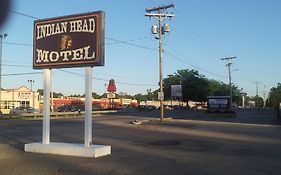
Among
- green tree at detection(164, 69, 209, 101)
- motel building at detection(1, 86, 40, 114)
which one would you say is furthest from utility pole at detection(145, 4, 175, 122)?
green tree at detection(164, 69, 209, 101)

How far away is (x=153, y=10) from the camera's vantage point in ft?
156

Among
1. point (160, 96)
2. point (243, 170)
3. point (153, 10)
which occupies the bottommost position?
point (243, 170)

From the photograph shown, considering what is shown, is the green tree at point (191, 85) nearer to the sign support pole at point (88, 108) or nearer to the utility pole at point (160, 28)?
the utility pole at point (160, 28)

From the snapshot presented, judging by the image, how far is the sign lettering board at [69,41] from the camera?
14.8 metres

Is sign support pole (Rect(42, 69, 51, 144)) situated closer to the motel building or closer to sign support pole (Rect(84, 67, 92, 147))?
sign support pole (Rect(84, 67, 92, 147))

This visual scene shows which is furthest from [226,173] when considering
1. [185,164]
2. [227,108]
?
[227,108]

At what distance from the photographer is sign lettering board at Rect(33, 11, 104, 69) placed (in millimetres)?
14828

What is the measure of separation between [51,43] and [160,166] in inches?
242

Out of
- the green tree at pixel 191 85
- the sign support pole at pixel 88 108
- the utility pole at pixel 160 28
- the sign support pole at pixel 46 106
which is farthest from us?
the green tree at pixel 191 85

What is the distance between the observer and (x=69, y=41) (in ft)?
50.6

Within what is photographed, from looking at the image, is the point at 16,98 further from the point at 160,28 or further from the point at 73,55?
the point at 73,55

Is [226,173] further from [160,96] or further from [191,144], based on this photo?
[160,96]

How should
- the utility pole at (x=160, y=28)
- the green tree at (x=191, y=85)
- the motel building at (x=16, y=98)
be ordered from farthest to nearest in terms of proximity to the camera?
the green tree at (x=191, y=85)
the motel building at (x=16, y=98)
the utility pole at (x=160, y=28)

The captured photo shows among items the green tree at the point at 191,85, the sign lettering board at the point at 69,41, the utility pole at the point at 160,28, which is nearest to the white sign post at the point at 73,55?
the sign lettering board at the point at 69,41
